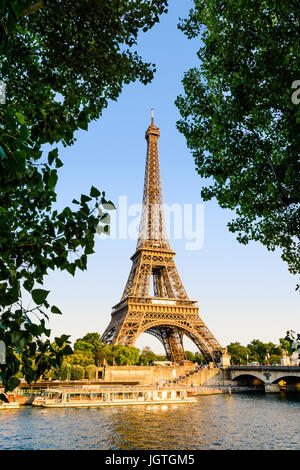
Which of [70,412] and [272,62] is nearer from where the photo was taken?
[272,62]

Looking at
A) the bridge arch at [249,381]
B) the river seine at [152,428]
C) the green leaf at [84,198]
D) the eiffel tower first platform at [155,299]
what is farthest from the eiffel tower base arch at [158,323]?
the green leaf at [84,198]

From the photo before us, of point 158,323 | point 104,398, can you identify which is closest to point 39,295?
point 104,398

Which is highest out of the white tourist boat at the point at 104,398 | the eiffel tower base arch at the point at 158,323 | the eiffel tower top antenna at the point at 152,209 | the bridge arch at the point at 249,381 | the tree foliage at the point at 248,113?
the eiffel tower top antenna at the point at 152,209

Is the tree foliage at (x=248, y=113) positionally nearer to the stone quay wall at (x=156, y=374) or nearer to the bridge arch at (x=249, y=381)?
the stone quay wall at (x=156, y=374)

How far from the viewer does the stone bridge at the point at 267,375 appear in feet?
184

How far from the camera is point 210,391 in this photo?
191 feet

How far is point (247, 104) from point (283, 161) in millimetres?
2068

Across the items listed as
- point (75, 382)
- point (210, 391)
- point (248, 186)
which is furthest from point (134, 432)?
point (210, 391)

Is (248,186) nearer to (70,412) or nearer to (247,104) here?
(247,104)

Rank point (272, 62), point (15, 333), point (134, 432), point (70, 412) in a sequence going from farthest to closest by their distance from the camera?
point (70, 412), point (134, 432), point (272, 62), point (15, 333)

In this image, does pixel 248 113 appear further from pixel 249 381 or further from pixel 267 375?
pixel 249 381

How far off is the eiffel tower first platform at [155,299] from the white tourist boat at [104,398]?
13039 millimetres

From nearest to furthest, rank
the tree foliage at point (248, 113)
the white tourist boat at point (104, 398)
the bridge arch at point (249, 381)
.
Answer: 1. the tree foliage at point (248, 113)
2. the white tourist boat at point (104, 398)
3. the bridge arch at point (249, 381)

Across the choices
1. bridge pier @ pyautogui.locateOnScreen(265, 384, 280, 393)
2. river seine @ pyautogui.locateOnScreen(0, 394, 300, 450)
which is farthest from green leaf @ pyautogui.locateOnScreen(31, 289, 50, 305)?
bridge pier @ pyautogui.locateOnScreen(265, 384, 280, 393)
